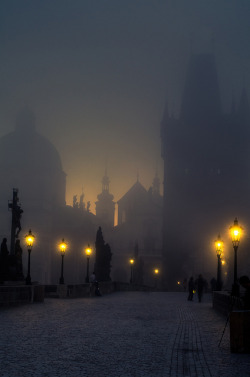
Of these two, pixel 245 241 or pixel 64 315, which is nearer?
pixel 64 315

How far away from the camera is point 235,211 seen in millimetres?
99500

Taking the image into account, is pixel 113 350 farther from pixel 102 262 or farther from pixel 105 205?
pixel 105 205

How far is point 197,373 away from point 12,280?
25.7 m

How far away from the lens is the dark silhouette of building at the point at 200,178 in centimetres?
9881

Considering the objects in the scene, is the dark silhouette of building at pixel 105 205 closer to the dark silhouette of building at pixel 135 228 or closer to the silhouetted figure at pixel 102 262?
the dark silhouette of building at pixel 135 228

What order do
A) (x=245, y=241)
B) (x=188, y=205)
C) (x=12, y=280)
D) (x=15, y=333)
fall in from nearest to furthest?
(x=15, y=333), (x=12, y=280), (x=245, y=241), (x=188, y=205)

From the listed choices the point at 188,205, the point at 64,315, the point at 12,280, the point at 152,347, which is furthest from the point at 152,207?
the point at 152,347

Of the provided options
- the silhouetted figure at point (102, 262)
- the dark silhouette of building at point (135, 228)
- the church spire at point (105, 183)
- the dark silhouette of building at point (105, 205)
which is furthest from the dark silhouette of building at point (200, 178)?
the church spire at point (105, 183)

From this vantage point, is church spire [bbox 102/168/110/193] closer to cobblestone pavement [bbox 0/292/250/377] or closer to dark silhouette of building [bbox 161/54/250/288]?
dark silhouette of building [bbox 161/54/250/288]

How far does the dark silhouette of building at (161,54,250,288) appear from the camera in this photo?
98.8m

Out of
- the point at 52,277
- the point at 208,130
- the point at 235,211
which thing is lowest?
the point at 52,277

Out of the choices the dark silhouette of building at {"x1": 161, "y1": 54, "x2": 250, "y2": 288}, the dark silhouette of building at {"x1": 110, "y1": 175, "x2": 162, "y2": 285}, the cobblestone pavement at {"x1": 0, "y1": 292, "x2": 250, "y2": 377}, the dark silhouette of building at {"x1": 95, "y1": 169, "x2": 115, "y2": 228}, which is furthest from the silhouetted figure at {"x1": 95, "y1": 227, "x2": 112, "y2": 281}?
the dark silhouette of building at {"x1": 95, "y1": 169, "x2": 115, "y2": 228}

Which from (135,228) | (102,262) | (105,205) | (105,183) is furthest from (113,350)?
(105,183)

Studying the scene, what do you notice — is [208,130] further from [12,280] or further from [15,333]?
[15,333]
